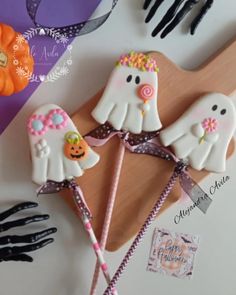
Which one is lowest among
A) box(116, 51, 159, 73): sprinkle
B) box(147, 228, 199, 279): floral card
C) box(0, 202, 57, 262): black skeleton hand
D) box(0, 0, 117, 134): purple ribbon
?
box(147, 228, 199, 279): floral card

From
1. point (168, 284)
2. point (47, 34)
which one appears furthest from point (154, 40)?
point (168, 284)

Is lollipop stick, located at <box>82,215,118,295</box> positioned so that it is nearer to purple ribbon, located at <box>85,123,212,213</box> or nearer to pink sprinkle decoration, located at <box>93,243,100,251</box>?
pink sprinkle decoration, located at <box>93,243,100,251</box>

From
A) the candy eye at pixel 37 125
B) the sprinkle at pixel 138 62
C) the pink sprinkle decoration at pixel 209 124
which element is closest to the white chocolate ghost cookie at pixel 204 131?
the pink sprinkle decoration at pixel 209 124

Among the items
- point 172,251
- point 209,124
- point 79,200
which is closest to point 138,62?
point 209,124

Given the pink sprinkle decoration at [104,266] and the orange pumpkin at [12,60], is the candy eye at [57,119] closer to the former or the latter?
the orange pumpkin at [12,60]

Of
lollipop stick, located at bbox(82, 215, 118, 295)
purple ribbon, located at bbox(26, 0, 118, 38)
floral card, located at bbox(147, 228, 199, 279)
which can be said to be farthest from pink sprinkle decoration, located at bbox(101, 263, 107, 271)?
purple ribbon, located at bbox(26, 0, 118, 38)

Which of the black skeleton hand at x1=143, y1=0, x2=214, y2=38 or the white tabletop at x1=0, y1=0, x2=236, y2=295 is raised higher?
the black skeleton hand at x1=143, y1=0, x2=214, y2=38

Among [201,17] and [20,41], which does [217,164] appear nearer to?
[201,17]
